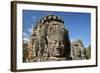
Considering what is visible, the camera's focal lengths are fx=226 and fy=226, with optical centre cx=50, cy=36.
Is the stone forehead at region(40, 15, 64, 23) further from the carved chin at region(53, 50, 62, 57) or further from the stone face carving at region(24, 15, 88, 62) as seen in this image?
the carved chin at region(53, 50, 62, 57)

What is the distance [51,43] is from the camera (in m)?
2.09

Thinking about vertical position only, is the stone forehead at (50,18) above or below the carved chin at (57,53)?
above

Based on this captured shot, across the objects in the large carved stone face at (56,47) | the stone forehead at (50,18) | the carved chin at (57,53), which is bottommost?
the carved chin at (57,53)

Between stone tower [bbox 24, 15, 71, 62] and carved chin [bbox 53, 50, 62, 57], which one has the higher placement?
stone tower [bbox 24, 15, 71, 62]

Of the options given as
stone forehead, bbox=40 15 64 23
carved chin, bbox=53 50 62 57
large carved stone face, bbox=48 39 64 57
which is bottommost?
carved chin, bbox=53 50 62 57

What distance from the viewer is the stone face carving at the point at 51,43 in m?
2.03

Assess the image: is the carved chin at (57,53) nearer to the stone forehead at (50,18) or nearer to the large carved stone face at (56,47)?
the large carved stone face at (56,47)

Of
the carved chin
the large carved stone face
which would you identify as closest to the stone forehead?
the large carved stone face

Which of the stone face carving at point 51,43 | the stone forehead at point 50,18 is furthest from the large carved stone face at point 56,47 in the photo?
the stone forehead at point 50,18

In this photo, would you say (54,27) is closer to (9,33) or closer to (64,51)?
(64,51)

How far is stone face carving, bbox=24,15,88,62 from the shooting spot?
6.64 ft

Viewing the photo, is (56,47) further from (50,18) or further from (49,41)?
(50,18)

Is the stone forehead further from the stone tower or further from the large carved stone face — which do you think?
the large carved stone face

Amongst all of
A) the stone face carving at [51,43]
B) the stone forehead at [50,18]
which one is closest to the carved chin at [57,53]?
the stone face carving at [51,43]
